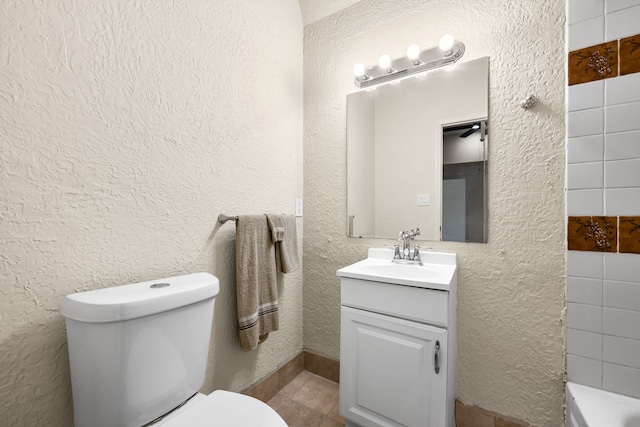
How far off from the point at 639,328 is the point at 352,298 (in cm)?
106

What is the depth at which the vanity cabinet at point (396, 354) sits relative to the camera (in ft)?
3.50

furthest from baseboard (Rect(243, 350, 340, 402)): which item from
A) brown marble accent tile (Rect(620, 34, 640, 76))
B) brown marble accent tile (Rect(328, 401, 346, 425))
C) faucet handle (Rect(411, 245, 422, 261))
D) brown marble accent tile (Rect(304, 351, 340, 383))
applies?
brown marble accent tile (Rect(620, 34, 640, 76))

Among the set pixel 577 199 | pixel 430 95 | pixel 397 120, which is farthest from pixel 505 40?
pixel 577 199

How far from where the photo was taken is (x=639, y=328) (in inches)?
39.0

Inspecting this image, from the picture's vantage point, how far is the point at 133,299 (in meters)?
0.74

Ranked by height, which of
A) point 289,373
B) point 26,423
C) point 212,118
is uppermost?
point 212,118

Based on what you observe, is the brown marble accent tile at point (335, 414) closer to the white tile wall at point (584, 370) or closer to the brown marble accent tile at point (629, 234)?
the white tile wall at point (584, 370)

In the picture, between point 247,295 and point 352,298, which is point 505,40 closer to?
point 352,298

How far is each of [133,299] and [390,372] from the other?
1022 mm

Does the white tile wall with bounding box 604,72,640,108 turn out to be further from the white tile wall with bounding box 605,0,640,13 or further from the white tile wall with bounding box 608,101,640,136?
the white tile wall with bounding box 605,0,640,13

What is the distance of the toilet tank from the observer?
71cm

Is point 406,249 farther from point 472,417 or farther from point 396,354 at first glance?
point 472,417

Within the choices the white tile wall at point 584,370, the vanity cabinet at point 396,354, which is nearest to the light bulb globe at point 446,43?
the vanity cabinet at point 396,354

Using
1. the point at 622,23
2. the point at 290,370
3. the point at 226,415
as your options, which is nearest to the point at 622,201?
the point at 622,23
